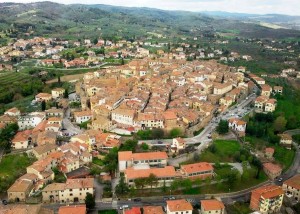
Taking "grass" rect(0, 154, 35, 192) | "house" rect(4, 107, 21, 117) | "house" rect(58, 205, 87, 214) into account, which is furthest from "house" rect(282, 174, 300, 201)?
"house" rect(4, 107, 21, 117)

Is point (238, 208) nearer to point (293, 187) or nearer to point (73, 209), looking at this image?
point (293, 187)

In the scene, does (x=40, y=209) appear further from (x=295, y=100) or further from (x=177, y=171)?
(x=295, y=100)

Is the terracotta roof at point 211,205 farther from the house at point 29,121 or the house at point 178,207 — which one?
the house at point 29,121

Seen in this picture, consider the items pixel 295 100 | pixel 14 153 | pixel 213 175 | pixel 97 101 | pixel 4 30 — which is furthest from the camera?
pixel 4 30

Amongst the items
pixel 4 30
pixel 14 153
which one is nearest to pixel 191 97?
pixel 14 153

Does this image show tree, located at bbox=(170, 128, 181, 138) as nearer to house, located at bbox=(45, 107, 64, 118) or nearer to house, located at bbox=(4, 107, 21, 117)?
house, located at bbox=(45, 107, 64, 118)

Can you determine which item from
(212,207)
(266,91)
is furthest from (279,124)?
(212,207)

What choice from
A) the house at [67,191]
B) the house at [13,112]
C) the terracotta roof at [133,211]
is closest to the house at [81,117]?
the house at [13,112]
